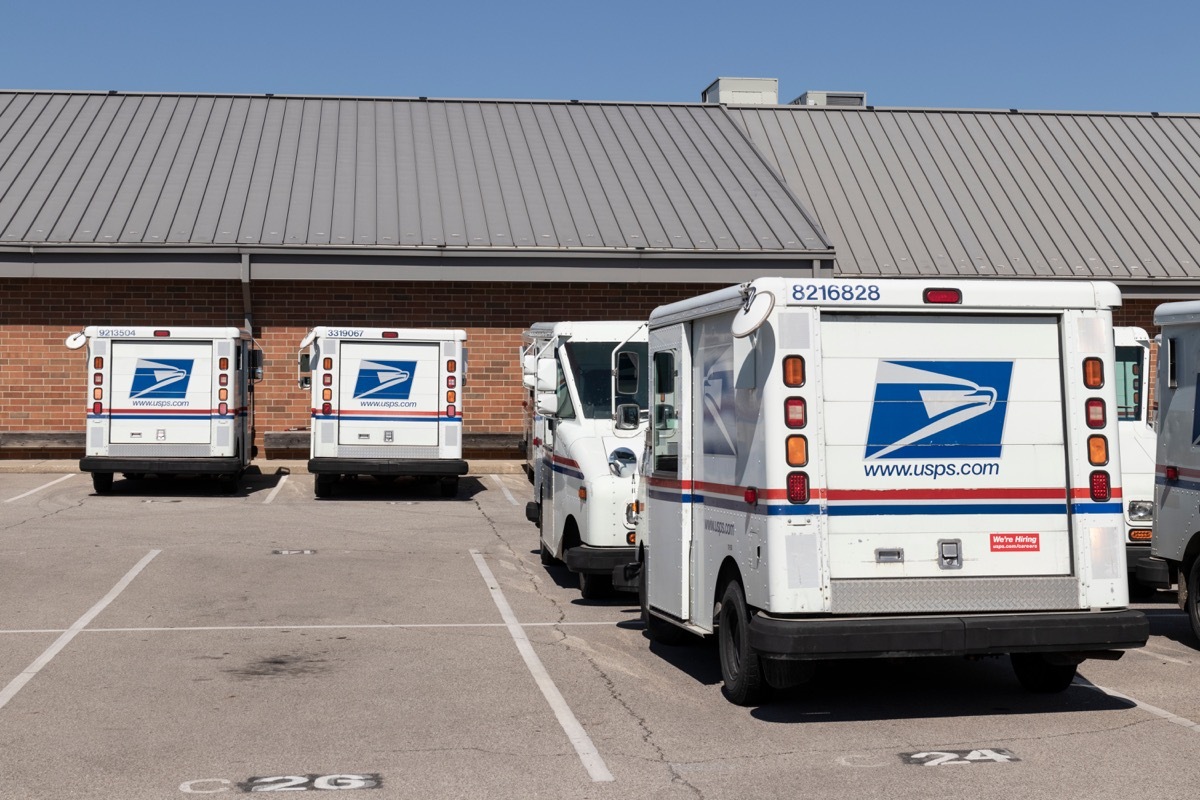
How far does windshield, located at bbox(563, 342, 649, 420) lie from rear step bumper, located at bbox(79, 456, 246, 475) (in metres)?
10.3

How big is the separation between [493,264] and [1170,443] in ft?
54.8

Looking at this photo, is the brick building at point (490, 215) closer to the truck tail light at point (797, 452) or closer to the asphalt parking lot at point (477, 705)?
the asphalt parking lot at point (477, 705)

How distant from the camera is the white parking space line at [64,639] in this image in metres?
8.97

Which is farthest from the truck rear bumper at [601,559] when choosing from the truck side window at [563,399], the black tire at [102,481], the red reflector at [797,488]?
the black tire at [102,481]

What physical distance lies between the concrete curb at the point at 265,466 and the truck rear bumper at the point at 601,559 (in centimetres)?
1415

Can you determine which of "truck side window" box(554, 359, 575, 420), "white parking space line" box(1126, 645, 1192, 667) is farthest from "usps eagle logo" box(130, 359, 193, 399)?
"white parking space line" box(1126, 645, 1192, 667)

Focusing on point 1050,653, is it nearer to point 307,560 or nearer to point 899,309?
point 899,309

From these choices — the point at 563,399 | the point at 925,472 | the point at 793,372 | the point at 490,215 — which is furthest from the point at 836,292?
the point at 490,215

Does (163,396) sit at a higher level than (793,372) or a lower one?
higher

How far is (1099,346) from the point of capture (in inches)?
329

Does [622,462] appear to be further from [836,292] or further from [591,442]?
[836,292]

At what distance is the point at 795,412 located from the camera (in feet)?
26.3

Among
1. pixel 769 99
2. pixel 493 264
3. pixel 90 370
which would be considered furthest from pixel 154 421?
pixel 769 99

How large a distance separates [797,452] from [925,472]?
0.77m
